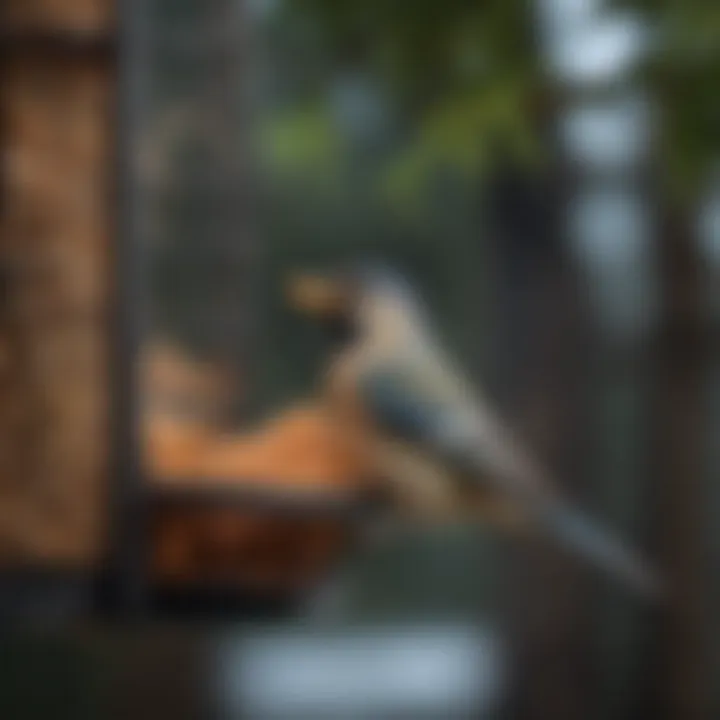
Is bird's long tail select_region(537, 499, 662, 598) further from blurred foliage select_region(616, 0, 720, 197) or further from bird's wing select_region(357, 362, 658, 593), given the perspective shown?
blurred foliage select_region(616, 0, 720, 197)

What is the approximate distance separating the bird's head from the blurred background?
14mm

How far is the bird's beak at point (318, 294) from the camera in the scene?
1159 millimetres

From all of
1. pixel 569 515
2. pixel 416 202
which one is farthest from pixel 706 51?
pixel 569 515

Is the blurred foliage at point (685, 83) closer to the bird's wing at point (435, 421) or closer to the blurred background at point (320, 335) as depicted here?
the blurred background at point (320, 335)

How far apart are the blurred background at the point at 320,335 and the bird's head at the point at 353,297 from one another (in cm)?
1

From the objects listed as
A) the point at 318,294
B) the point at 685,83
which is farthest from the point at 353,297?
the point at 685,83

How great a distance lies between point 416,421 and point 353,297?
100 millimetres

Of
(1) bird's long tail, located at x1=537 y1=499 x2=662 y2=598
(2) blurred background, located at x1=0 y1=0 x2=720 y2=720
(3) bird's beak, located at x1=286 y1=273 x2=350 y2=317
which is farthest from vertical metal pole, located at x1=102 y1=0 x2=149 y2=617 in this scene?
(1) bird's long tail, located at x1=537 y1=499 x2=662 y2=598

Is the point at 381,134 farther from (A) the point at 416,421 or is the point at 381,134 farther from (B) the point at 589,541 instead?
(B) the point at 589,541

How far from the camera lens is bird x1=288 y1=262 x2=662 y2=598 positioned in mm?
1137

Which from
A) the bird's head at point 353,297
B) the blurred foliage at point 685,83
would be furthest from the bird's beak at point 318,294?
the blurred foliage at point 685,83

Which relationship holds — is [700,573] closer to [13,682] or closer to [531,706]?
[531,706]

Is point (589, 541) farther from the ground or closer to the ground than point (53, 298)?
closer to the ground

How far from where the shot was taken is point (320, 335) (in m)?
1.17
